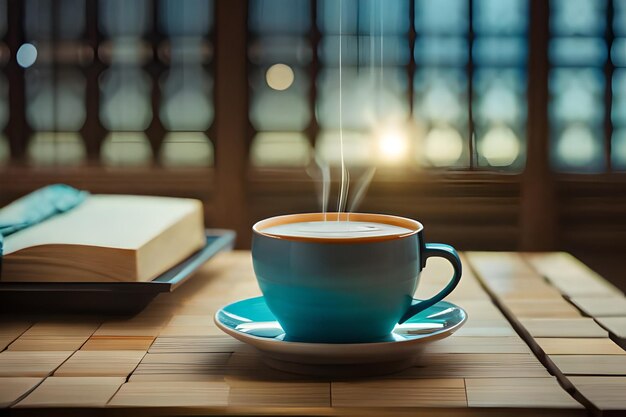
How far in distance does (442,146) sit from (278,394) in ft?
3.78

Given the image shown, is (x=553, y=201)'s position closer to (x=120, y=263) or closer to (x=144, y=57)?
(x=144, y=57)

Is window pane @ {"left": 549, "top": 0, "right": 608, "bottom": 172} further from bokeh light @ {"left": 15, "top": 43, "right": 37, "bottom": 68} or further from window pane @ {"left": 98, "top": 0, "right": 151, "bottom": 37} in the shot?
bokeh light @ {"left": 15, "top": 43, "right": 37, "bottom": 68}

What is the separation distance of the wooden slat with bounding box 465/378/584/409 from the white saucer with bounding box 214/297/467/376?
1.9 inches

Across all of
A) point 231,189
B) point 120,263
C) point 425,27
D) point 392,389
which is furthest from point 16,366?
point 425,27

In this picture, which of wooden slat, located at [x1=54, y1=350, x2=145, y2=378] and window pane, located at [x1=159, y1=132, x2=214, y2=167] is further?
window pane, located at [x1=159, y1=132, x2=214, y2=167]

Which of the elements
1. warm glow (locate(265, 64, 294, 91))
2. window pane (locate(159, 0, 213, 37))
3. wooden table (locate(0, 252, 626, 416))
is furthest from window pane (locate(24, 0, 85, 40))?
wooden table (locate(0, 252, 626, 416))

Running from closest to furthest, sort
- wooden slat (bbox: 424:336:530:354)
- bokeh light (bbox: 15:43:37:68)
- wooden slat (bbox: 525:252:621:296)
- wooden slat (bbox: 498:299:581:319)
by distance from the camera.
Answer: wooden slat (bbox: 424:336:530:354)
wooden slat (bbox: 498:299:581:319)
wooden slat (bbox: 525:252:621:296)
bokeh light (bbox: 15:43:37:68)

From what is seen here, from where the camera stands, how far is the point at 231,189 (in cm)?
147

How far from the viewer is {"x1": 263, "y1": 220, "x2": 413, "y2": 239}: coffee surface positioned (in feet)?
1.87

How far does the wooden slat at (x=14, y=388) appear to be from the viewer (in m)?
0.50

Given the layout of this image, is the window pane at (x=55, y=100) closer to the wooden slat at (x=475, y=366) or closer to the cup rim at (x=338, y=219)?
the cup rim at (x=338, y=219)

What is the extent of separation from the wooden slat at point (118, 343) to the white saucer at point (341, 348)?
7 cm

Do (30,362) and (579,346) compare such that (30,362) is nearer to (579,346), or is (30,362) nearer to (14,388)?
(14,388)

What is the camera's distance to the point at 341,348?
0.53m
